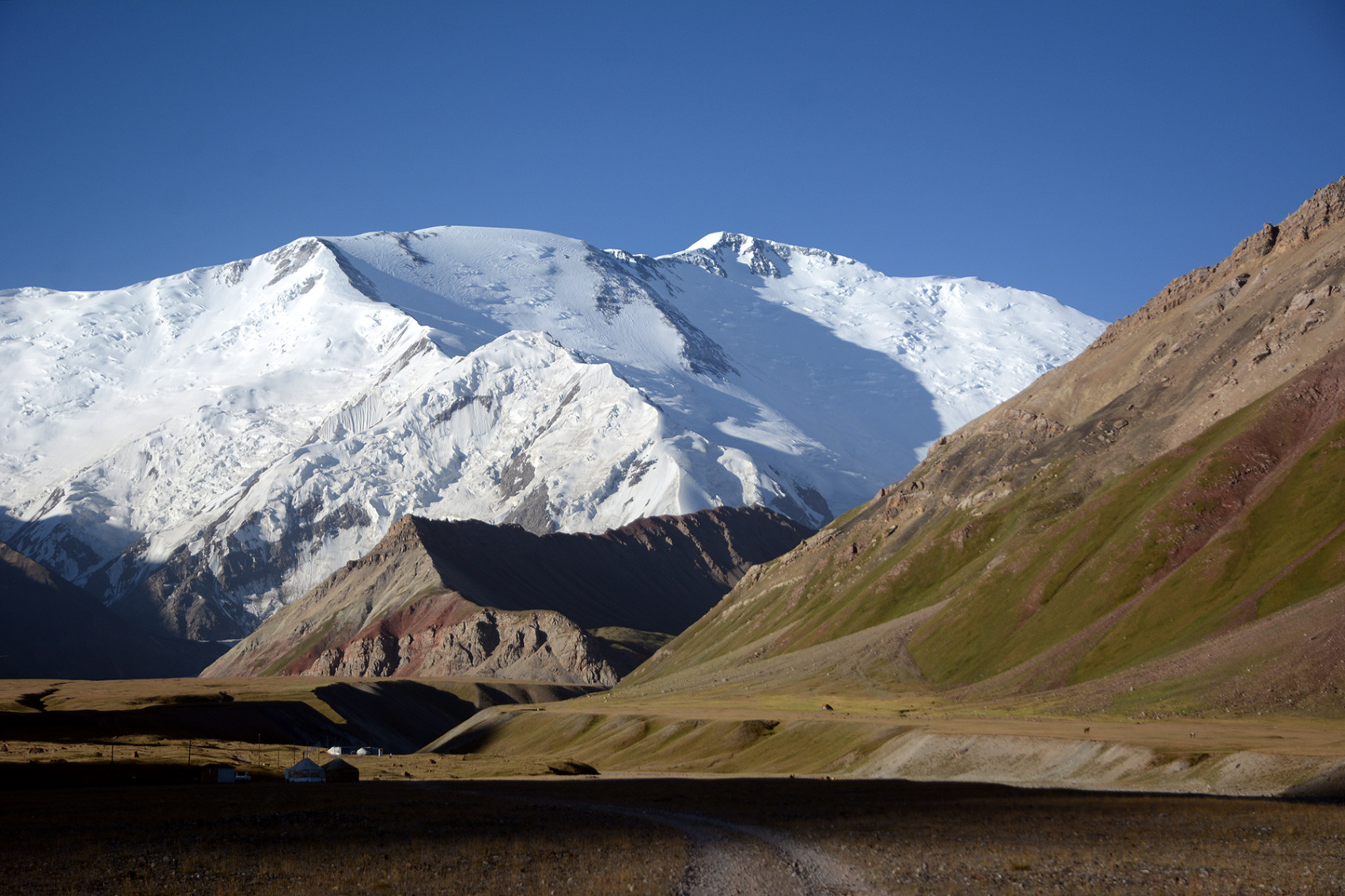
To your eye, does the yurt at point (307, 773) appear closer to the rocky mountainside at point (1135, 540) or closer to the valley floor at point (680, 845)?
the valley floor at point (680, 845)

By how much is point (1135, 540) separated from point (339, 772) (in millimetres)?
73538

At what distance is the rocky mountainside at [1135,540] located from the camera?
77.9 meters

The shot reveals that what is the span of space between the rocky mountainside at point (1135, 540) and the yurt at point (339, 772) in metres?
49.9

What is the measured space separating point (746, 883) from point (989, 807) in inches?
669

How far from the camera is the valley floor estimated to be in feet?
84.3

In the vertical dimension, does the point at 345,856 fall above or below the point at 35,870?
below

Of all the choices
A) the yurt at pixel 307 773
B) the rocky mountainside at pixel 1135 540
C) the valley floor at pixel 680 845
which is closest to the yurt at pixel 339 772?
the yurt at pixel 307 773

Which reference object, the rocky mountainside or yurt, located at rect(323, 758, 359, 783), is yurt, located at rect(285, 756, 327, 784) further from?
the rocky mountainside

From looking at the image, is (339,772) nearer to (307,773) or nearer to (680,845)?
(307,773)

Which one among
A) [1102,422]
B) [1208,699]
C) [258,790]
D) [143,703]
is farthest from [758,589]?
[258,790]

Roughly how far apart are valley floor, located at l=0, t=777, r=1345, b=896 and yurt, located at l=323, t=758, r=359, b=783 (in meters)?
18.3

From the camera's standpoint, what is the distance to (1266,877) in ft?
82.4

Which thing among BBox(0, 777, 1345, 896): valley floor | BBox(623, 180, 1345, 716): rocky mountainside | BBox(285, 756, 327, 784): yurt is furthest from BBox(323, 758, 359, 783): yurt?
BBox(623, 180, 1345, 716): rocky mountainside

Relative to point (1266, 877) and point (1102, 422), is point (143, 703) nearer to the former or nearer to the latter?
point (1102, 422)
